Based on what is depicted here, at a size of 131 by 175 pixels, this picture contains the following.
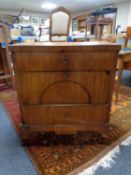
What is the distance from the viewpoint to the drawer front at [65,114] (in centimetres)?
91

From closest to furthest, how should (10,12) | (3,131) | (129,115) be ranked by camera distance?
(3,131) < (129,115) < (10,12)

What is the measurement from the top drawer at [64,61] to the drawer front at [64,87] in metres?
0.04

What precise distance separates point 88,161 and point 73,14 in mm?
10133

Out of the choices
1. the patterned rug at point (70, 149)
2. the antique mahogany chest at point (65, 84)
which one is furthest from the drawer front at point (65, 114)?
the patterned rug at point (70, 149)

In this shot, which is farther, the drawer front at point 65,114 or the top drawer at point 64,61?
the drawer front at point 65,114

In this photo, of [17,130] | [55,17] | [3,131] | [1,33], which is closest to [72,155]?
[17,130]

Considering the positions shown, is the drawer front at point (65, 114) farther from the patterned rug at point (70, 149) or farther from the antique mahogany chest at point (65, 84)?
the patterned rug at point (70, 149)

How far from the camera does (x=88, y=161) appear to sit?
0.89 metres

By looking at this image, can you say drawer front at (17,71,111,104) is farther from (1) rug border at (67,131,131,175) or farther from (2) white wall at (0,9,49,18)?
(2) white wall at (0,9,49,18)

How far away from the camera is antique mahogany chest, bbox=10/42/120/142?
77 cm

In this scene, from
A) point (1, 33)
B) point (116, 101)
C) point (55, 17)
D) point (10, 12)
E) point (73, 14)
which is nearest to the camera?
point (116, 101)

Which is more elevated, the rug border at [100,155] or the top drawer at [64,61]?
the top drawer at [64,61]

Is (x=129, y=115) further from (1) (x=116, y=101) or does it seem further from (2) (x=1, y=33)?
(2) (x=1, y=33)

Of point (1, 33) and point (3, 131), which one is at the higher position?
point (1, 33)
